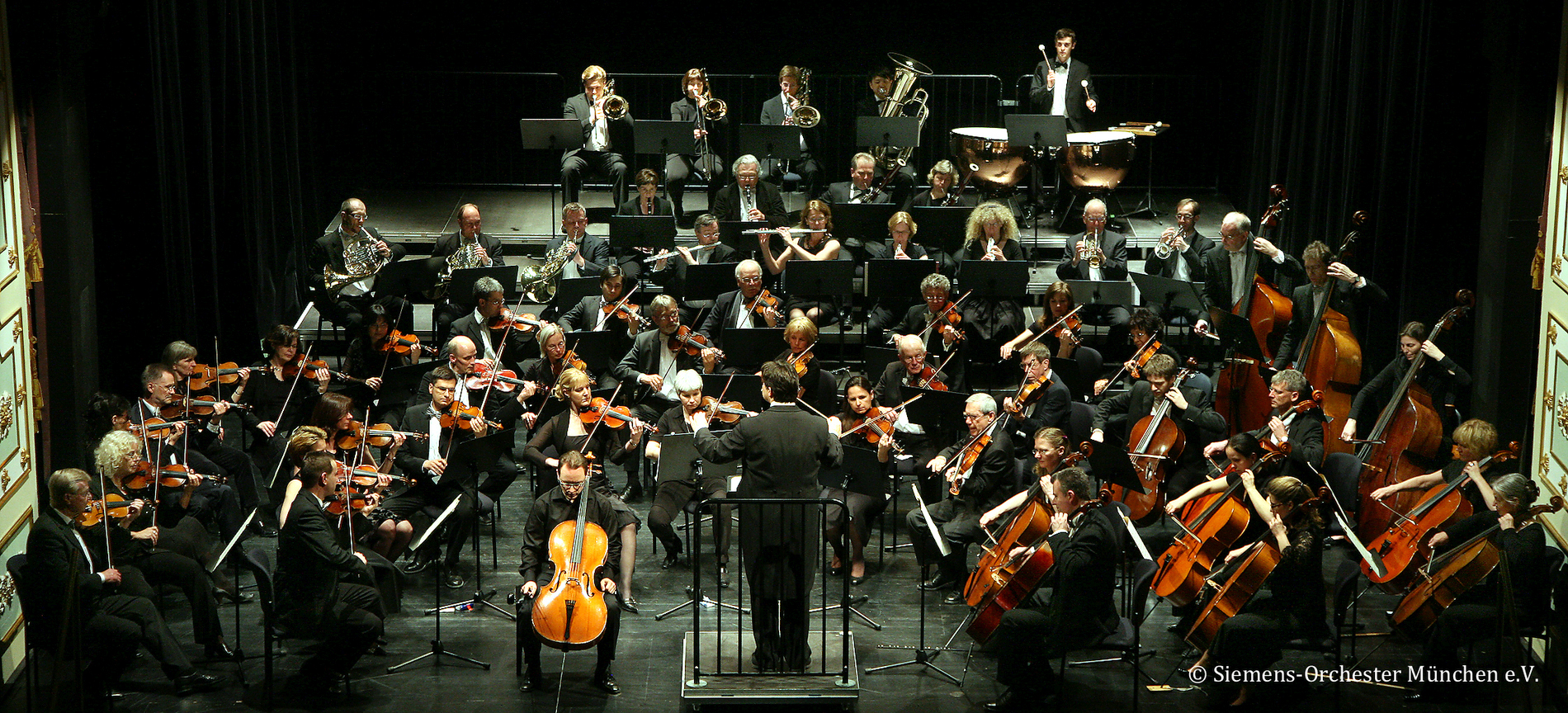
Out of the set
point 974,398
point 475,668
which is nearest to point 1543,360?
point 974,398

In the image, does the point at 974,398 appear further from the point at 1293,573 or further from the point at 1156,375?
the point at 1293,573

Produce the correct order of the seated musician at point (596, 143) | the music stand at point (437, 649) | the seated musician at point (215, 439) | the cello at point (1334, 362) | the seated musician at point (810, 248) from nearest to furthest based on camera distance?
the music stand at point (437, 649) → the seated musician at point (215, 439) → the cello at point (1334, 362) → the seated musician at point (810, 248) → the seated musician at point (596, 143)

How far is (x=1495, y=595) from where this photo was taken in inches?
245

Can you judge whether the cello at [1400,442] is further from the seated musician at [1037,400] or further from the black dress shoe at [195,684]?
the black dress shoe at [195,684]

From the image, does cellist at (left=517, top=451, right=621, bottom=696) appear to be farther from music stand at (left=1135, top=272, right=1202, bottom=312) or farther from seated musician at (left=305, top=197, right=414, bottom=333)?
music stand at (left=1135, top=272, right=1202, bottom=312)

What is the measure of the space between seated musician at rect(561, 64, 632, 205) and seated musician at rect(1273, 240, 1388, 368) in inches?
195

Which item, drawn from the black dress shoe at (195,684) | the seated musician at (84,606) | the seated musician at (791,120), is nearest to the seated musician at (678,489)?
the black dress shoe at (195,684)

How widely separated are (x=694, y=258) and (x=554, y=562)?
12.9ft

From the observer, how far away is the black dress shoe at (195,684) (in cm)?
636

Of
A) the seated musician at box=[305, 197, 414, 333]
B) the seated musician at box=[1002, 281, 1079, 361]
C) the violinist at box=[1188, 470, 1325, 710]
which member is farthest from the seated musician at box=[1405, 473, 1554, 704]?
the seated musician at box=[305, 197, 414, 333]

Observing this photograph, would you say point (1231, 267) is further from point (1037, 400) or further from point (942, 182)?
point (942, 182)

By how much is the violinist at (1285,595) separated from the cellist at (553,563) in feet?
8.56

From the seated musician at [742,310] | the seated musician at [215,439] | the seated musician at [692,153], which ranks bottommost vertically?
the seated musician at [215,439]

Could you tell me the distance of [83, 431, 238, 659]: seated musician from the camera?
640 cm
